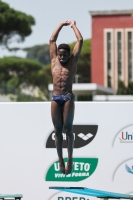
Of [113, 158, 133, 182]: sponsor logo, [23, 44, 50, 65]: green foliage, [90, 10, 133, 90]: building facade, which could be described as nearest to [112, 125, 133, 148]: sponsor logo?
[113, 158, 133, 182]: sponsor logo

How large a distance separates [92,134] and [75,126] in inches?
13.0

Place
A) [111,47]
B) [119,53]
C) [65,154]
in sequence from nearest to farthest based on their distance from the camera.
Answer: [65,154], [111,47], [119,53]

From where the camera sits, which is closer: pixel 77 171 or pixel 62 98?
pixel 62 98

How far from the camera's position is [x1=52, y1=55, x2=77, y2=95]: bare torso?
8.11m

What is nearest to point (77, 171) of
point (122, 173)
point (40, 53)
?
point (122, 173)

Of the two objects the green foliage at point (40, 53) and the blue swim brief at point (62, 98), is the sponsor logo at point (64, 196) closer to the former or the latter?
the blue swim brief at point (62, 98)

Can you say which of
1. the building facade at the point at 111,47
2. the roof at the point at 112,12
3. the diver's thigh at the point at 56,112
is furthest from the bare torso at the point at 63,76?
the building facade at the point at 111,47

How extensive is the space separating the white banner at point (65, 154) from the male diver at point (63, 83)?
3.03 meters

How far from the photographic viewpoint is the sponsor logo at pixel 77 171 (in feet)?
37.0

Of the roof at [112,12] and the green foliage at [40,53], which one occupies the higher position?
the roof at [112,12]

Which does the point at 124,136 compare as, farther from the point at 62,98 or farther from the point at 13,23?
the point at 13,23

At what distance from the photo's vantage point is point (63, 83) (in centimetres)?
811

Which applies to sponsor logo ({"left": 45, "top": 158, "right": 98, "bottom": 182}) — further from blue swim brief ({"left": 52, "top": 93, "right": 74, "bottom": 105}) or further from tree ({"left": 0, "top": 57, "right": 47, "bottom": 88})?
tree ({"left": 0, "top": 57, "right": 47, "bottom": 88})

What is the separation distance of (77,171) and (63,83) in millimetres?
3497
